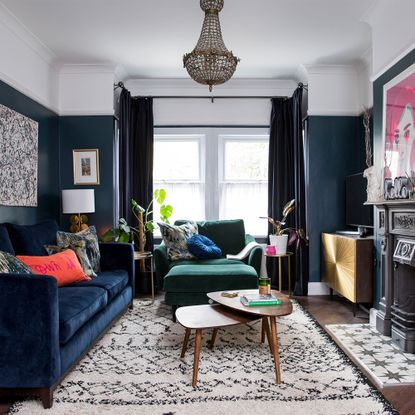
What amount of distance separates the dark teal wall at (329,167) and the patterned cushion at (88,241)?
8.46ft

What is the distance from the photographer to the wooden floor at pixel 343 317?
2.25m

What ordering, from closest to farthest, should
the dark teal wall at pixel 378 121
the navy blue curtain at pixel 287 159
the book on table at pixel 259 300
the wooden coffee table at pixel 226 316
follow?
1. the wooden coffee table at pixel 226 316
2. the book on table at pixel 259 300
3. the dark teal wall at pixel 378 121
4. the navy blue curtain at pixel 287 159

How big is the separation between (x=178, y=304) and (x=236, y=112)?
2.89 m

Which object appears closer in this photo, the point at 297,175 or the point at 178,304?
the point at 178,304

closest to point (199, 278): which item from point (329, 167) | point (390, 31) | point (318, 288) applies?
point (318, 288)

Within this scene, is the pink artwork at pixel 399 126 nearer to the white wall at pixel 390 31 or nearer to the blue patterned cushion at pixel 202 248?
the white wall at pixel 390 31

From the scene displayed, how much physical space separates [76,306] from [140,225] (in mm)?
2540

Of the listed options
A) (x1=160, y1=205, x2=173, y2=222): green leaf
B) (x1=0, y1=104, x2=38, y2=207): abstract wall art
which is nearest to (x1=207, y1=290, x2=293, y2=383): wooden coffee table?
(x1=0, y1=104, x2=38, y2=207): abstract wall art

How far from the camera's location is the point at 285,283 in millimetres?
5398

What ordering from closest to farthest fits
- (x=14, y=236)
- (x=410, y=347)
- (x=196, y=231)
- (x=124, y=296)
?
(x=410, y=347), (x=14, y=236), (x=124, y=296), (x=196, y=231)

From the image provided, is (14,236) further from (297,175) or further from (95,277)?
(297,175)

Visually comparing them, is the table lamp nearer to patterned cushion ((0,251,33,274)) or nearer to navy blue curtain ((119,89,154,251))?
navy blue curtain ((119,89,154,251))

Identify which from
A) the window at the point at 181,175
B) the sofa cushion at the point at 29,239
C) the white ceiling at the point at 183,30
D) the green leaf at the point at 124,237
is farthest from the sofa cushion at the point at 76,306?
the window at the point at 181,175

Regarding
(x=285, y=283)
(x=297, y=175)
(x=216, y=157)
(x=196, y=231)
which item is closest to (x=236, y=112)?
(x=216, y=157)
